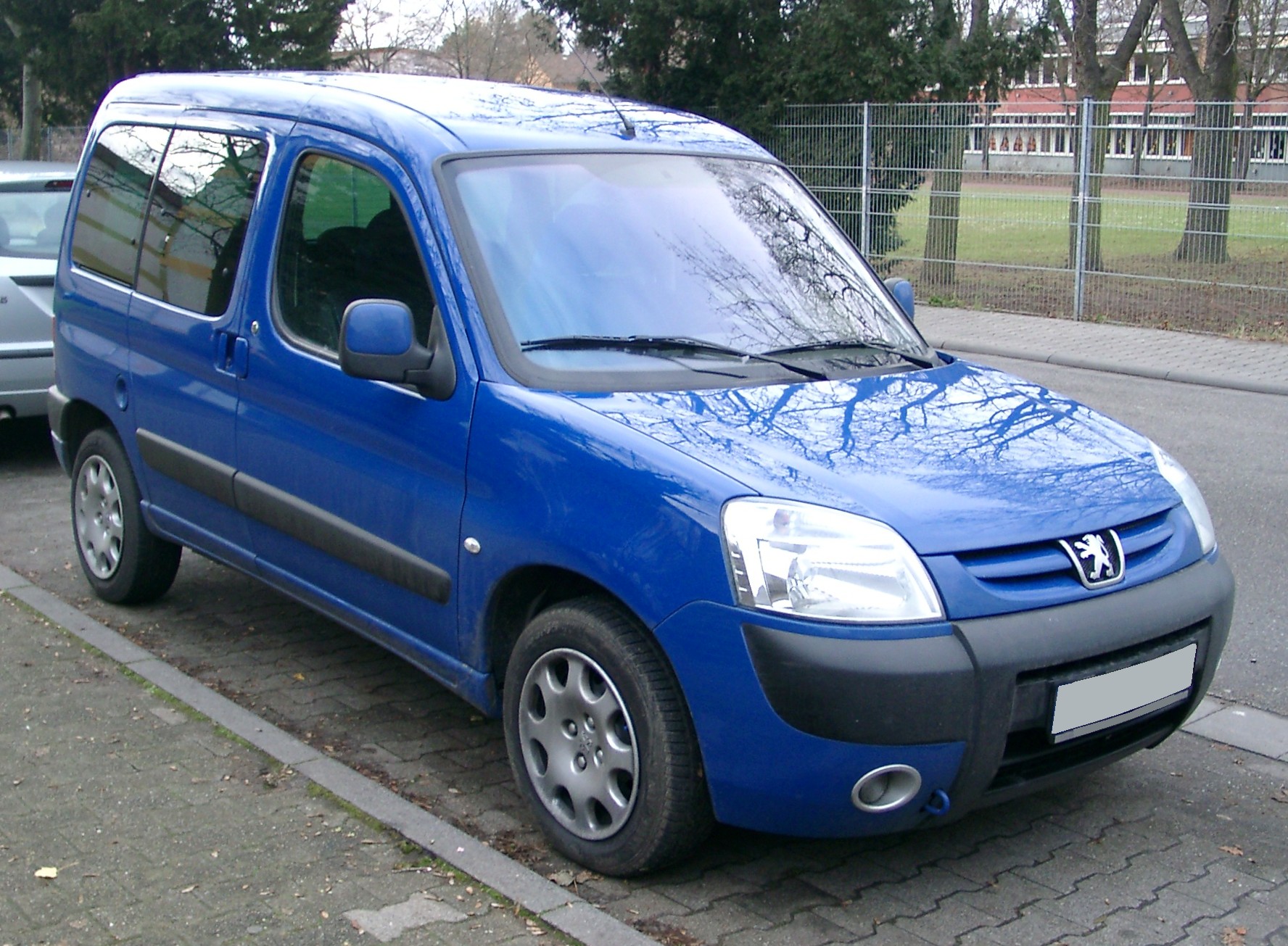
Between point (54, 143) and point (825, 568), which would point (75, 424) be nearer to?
point (825, 568)

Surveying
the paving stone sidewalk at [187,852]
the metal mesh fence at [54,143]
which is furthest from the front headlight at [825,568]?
the metal mesh fence at [54,143]

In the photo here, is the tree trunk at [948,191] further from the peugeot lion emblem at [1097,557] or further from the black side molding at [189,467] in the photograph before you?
the peugeot lion emblem at [1097,557]

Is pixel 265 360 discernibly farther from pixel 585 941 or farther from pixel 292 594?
pixel 585 941

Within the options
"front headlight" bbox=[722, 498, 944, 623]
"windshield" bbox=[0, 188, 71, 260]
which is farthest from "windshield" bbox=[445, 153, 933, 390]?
"windshield" bbox=[0, 188, 71, 260]

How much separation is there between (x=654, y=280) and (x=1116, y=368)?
30.5ft

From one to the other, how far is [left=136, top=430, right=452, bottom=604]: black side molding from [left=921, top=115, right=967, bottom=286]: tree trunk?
12086mm

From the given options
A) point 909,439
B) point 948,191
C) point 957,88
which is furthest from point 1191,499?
point 957,88

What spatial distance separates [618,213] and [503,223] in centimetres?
39

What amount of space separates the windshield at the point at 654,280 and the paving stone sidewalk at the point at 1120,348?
7.23 m

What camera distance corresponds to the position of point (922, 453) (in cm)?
369

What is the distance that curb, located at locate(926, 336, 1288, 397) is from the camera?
38.7 feet

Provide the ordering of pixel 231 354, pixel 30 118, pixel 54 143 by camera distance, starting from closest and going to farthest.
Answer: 1. pixel 231 354
2. pixel 54 143
3. pixel 30 118

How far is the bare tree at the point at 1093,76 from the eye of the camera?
15.2 meters

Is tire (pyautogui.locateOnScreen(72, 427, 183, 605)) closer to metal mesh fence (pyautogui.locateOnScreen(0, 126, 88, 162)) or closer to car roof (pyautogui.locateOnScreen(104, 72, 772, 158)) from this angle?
car roof (pyautogui.locateOnScreen(104, 72, 772, 158))
